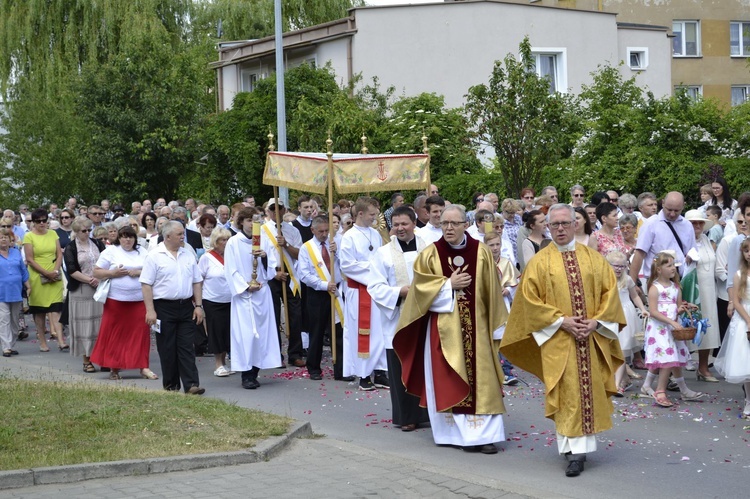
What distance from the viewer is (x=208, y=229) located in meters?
14.6

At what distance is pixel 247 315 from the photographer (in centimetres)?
1280

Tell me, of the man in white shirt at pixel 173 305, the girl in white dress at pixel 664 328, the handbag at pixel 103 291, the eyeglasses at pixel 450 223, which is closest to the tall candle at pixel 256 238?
the man in white shirt at pixel 173 305

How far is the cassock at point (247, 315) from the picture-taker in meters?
12.6

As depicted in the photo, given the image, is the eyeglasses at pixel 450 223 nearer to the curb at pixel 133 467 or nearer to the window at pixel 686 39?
the curb at pixel 133 467

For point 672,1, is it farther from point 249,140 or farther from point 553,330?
point 553,330

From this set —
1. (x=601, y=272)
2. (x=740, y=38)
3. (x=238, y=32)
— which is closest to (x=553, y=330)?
(x=601, y=272)

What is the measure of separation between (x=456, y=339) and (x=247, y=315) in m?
4.22

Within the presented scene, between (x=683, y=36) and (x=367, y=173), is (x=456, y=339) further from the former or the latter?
(x=683, y=36)

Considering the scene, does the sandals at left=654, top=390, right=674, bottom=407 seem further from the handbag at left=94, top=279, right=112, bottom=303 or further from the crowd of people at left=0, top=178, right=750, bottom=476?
the handbag at left=94, top=279, right=112, bottom=303

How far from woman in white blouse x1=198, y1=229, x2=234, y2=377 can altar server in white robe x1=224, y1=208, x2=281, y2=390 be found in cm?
70

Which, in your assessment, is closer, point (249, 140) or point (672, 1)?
point (249, 140)

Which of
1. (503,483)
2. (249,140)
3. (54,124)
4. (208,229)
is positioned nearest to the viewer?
(503,483)

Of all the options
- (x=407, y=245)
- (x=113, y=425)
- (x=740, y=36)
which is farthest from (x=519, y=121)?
(x=740, y=36)

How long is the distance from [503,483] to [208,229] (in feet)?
25.3
